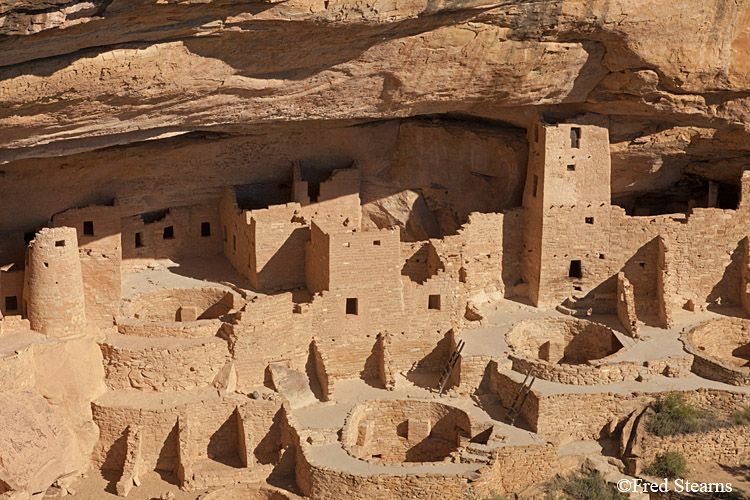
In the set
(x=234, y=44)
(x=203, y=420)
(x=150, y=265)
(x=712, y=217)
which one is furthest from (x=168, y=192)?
(x=712, y=217)

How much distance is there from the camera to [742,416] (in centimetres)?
2817

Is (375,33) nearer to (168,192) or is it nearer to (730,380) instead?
(168,192)

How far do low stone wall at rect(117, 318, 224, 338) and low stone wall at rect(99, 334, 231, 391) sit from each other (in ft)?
0.70

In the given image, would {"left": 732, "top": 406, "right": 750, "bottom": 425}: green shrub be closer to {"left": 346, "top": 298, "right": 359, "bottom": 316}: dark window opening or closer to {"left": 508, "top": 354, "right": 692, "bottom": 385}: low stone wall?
{"left": 508, "top": 354, "right": 692, "bottom": 385}: low stone wall

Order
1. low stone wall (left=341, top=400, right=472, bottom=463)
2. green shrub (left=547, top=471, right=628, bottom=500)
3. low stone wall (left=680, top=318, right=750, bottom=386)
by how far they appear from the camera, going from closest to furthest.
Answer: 1. green shrub (left=547, top=471, right=628, bottom=500)
2. low stone wall (left=341, top=400, right=472, bottom=463)
3. low stone wall (left=680, top=318, right=750, bottom=386)

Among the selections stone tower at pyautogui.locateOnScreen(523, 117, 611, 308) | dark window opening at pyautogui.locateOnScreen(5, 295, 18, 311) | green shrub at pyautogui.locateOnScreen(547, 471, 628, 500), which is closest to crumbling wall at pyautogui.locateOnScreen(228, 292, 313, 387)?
dark window opening at pyautogui.locateOnScreen(5, 295, 18, 311)

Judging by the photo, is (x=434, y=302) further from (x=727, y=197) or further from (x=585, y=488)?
(x=727, y=197)

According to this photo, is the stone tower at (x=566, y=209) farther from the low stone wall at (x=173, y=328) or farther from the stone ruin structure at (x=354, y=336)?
the low stone wall at (x=173, y=328)

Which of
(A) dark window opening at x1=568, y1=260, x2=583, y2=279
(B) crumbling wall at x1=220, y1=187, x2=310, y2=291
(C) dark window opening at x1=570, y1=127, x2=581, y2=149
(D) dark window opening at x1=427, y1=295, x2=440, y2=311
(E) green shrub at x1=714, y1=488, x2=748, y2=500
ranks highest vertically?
(C) dark window opening at x1=570, y1=127, x2=581, y2=149

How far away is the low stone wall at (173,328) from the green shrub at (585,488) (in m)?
7.72

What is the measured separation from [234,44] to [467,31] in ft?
16.3

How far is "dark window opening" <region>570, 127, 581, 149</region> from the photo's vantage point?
30.5m

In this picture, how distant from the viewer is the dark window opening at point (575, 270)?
3167 cm

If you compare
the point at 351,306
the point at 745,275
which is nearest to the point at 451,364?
the point at 351,306
